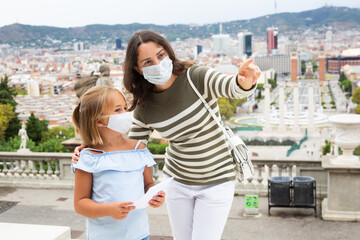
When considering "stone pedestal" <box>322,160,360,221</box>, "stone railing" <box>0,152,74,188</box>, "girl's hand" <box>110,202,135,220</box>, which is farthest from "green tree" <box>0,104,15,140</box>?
"girl's hand" <box>110,202,135,220</box>

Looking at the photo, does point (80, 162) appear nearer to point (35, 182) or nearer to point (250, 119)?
point (35, 182)

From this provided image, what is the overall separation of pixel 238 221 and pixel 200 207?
3323 mm

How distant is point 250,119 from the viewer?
63219 millimetres

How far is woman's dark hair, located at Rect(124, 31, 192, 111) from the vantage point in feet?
6.82

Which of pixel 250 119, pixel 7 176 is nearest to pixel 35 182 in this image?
pixel 7 176

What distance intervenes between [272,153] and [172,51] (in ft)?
113

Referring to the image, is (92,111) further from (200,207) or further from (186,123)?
(200,207)

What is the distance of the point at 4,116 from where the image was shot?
109 ft

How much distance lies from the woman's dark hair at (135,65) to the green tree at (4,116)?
3265 centimetres

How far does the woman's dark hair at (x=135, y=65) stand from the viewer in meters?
2.08

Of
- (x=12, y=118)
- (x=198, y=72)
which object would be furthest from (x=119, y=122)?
(x=12, y=118)

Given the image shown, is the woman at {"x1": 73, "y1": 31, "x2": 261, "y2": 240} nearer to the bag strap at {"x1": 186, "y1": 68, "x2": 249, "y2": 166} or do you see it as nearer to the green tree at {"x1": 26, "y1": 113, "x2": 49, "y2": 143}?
the bag strap at {"x1": 186, "y1": 68, "x2": 249, "y2": 166}

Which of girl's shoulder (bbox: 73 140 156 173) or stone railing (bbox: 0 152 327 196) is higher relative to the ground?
girl's shoulder (bbox: 73 140 156 173)

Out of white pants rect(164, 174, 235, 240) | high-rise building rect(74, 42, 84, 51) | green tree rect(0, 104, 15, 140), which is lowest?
green tree rect(0, 104, 15, 140)
